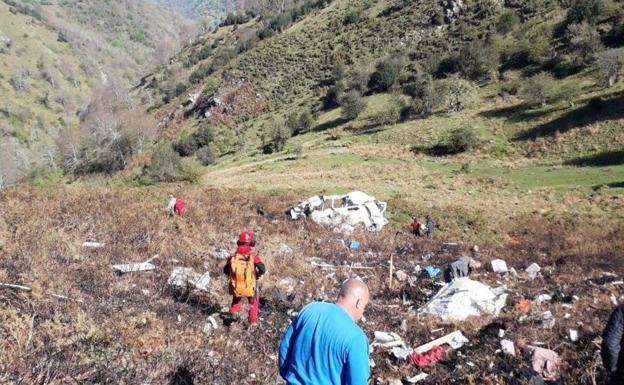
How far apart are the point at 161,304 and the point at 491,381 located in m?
4.80

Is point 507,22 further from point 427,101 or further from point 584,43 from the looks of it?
point 427,101

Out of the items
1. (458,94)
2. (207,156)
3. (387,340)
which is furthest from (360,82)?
(387,340)

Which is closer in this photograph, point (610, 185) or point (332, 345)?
point (332, 345)

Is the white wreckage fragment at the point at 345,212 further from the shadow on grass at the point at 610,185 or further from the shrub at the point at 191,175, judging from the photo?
the shrub at the point at 191,175

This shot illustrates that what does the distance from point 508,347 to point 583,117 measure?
28118 mm

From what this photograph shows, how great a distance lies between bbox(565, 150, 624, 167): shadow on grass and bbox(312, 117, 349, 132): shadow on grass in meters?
23.2

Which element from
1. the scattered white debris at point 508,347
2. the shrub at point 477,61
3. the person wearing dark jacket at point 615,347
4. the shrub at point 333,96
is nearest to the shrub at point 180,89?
the shrub at point 333,96

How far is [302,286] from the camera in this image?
356 inches

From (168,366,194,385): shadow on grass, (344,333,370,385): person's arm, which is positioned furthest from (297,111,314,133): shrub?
(344,333,370,385): person's arm

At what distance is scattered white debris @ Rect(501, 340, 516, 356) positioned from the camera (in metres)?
5.85

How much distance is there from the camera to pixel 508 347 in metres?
5.92

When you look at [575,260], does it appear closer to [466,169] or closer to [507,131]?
[466,169]

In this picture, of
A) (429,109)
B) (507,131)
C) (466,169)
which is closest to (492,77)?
(429,109)

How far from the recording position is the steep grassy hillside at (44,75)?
97562mm
